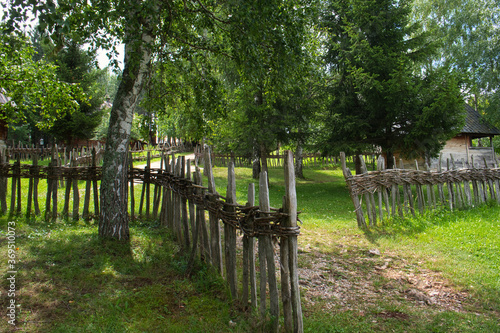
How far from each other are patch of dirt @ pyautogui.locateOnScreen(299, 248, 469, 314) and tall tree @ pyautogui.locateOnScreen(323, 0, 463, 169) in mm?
8743

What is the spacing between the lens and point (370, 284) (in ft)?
15.6

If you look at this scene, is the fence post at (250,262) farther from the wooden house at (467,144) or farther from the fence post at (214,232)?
the wooden house at (467,144)

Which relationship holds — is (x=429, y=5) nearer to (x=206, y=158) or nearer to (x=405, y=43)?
(x=405, y=43)

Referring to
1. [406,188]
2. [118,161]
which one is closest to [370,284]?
[118,161]

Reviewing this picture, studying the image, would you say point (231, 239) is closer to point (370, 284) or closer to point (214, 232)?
point (214, 232)

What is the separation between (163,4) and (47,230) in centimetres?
474

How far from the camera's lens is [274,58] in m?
6.63

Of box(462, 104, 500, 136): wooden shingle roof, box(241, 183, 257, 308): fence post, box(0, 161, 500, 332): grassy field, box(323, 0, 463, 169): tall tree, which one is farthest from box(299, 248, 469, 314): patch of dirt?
box(462, 104, 500, 136): wooden shingle roof

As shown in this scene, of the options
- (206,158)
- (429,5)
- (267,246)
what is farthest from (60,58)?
(429,5)

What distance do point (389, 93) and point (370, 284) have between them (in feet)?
33.3

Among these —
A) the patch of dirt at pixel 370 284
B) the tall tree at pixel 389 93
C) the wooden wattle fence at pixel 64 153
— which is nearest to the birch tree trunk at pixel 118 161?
the wooden wattle fence at pixel 64 153

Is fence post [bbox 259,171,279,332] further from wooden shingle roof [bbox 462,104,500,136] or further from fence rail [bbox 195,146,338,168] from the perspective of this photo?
wooden shingle roof [bbox 462,104,500,136]

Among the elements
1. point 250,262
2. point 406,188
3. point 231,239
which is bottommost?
point 250,262

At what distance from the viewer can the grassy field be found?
11.5ft
